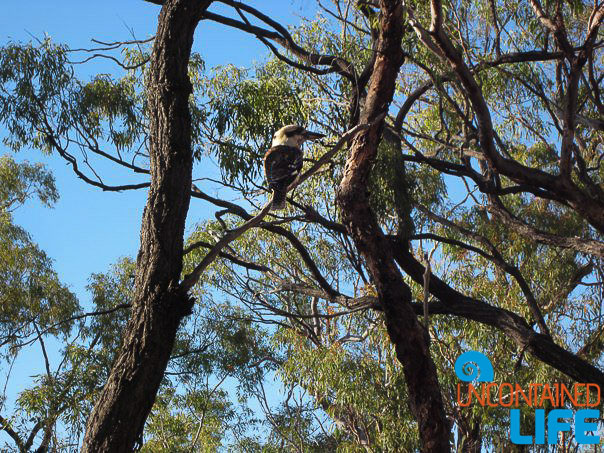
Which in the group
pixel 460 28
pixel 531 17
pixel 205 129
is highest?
pixel 460 28

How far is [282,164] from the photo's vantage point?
13.9 feet

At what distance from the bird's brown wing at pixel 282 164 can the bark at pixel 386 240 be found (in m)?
0.27

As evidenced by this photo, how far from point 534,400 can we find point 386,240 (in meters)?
3.21

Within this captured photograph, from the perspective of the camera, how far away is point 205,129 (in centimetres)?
607

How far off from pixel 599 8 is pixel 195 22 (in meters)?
3.09

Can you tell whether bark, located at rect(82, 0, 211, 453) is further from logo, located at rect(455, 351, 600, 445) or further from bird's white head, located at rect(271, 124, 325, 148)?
logo, located at rect(455, 351, 600, 445)

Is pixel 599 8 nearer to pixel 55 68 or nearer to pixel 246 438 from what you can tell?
pixel 55 68

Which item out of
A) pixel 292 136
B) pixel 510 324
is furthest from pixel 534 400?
pixel 292 136

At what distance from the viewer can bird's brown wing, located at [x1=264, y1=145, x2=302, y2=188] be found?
4168 mm

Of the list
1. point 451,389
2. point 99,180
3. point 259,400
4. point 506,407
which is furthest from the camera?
point 259,400

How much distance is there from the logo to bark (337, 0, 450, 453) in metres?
2.51

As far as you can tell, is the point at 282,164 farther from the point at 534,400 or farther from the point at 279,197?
the point at 534,400

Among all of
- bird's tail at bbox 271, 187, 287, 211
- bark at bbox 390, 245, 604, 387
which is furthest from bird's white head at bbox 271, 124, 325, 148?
bark at bbox 390, 245, 604, 387

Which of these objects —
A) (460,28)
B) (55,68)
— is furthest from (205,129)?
(460,28)
